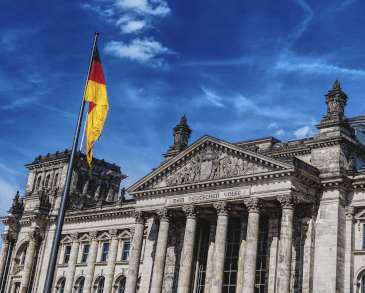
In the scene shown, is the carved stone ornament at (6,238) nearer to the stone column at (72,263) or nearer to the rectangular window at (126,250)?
the stone column at (72,263)

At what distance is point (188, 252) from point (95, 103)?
18982 mm

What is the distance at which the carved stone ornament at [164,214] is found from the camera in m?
44.5

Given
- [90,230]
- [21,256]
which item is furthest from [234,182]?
[21,256]

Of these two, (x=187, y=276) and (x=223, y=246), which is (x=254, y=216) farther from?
(x=187, y=276)

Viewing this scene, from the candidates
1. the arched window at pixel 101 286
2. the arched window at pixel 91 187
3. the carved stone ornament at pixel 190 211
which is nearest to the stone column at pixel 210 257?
the carved stone ornament at pixel 190 211

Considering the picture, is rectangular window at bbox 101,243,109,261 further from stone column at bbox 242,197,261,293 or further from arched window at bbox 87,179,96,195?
stone column at bbox 242,197,261,293

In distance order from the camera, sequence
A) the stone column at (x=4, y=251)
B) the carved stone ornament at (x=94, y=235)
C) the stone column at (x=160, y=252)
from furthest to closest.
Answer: the stone column at (x=4, y=251), the carved stone ornament at (x=94, y=235), the stone column at (x=160, y=252)

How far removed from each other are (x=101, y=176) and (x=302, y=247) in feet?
117

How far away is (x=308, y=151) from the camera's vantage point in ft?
147

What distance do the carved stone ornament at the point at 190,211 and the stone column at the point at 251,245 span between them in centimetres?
482

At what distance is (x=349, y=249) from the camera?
38.3 meters

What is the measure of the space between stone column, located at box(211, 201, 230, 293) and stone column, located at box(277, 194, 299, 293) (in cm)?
473

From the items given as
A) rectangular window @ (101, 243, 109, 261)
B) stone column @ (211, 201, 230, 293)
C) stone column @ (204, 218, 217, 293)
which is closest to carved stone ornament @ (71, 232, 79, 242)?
rectangular window @ (101, 243, 109, 261)

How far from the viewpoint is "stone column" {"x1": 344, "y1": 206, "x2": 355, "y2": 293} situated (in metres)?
37.7
